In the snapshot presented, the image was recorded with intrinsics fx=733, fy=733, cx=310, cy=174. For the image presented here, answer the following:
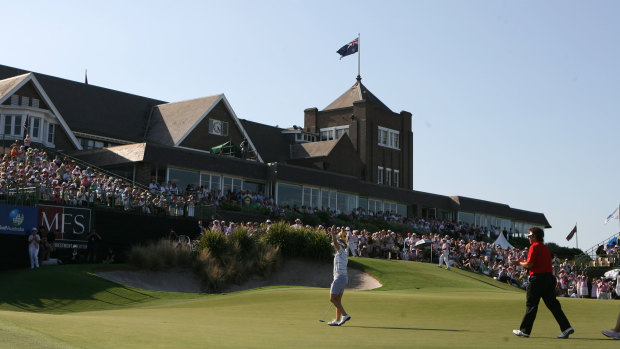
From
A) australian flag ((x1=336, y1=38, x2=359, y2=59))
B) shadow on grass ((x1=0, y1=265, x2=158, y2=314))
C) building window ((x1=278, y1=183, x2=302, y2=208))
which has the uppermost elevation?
australian flag ((x1=336, y1=38, x2=359, y2=59))

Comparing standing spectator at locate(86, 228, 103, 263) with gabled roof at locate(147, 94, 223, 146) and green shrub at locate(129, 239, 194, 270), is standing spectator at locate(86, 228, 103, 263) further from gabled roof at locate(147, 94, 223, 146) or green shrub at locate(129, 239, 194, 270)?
gabled roof at locate(147, 94, 223, 146)

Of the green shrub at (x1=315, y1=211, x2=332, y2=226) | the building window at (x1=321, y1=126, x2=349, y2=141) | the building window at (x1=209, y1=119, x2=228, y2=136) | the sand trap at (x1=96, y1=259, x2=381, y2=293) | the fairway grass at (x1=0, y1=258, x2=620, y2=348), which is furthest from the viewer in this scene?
the building window at (x1=321, y1=126, x2=349, y2=141)

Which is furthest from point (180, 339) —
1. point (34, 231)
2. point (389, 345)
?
point (34, 231)

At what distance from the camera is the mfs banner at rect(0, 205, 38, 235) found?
2767 cm

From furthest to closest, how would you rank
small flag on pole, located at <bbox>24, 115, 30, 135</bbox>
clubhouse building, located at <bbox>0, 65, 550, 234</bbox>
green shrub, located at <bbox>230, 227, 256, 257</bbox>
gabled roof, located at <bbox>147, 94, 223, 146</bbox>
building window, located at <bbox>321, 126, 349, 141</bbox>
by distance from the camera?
building window, located at <bbox>321, 126, 349, 141</bbox> < gabled roof, located at <bbox>147, 94, 223, 146</bbox> < clubhouse building, located at <bbox>0, 65, 550, 234</bbox> < small flag on pole, located at <bbox>24, 115, 30, 135</bbox> < green shrub, located at <bbox>230, 227, 256, 257</bbox>

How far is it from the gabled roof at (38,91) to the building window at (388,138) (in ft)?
99.0

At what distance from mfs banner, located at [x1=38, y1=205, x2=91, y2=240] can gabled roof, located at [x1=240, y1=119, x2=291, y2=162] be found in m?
29.6

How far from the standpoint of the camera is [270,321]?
1425 cm

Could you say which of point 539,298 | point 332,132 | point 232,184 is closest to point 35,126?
point 232,184

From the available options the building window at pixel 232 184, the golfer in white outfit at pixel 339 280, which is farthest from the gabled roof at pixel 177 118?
the golfer in white outfit at pixel 339 280

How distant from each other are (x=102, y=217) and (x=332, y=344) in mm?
23444

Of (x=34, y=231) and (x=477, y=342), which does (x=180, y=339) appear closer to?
(x=477, y=342)

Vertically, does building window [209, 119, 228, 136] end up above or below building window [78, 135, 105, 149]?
above

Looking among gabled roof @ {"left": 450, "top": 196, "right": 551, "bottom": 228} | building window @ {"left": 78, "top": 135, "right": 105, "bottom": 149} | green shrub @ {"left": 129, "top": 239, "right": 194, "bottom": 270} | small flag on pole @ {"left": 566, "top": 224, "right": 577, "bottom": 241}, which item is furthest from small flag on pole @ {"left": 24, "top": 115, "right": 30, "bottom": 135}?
small flag on pole @ {"left": 566, "top": 224, "right": 577, "bottom": 241}
